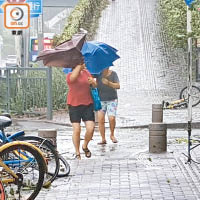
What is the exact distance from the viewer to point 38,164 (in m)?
8.50

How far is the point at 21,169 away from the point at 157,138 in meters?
4.82

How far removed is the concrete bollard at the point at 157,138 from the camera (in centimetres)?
1303

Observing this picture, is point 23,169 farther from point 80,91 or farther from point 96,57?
point 96,57

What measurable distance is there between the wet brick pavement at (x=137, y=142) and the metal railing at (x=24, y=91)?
0.76 metres

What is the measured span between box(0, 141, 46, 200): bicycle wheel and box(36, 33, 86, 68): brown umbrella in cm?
414

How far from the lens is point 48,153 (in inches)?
382

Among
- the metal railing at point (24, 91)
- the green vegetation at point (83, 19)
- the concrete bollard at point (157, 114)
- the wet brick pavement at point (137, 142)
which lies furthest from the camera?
the green vegetation at point (83, 19)

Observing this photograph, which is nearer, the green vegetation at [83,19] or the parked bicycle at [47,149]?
the parked bicycle at [47,149]

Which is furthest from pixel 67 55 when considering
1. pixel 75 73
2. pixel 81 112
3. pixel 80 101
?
pixel 81 112

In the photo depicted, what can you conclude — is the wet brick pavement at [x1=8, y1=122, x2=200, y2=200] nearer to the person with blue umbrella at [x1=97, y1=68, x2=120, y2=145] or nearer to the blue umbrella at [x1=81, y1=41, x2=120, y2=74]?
the person with blue umbrella at [x1=97, y1=68, x2=120, y2=145]

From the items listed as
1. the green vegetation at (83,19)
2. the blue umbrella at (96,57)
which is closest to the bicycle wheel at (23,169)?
the blue umbrella at (96,57)

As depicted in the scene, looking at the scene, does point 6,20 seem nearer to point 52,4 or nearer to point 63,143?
point 63,143

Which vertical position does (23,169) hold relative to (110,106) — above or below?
below

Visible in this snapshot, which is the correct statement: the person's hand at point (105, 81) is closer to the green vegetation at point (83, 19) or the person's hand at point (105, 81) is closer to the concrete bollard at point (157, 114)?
the concrete bollard at point (157, 114)
